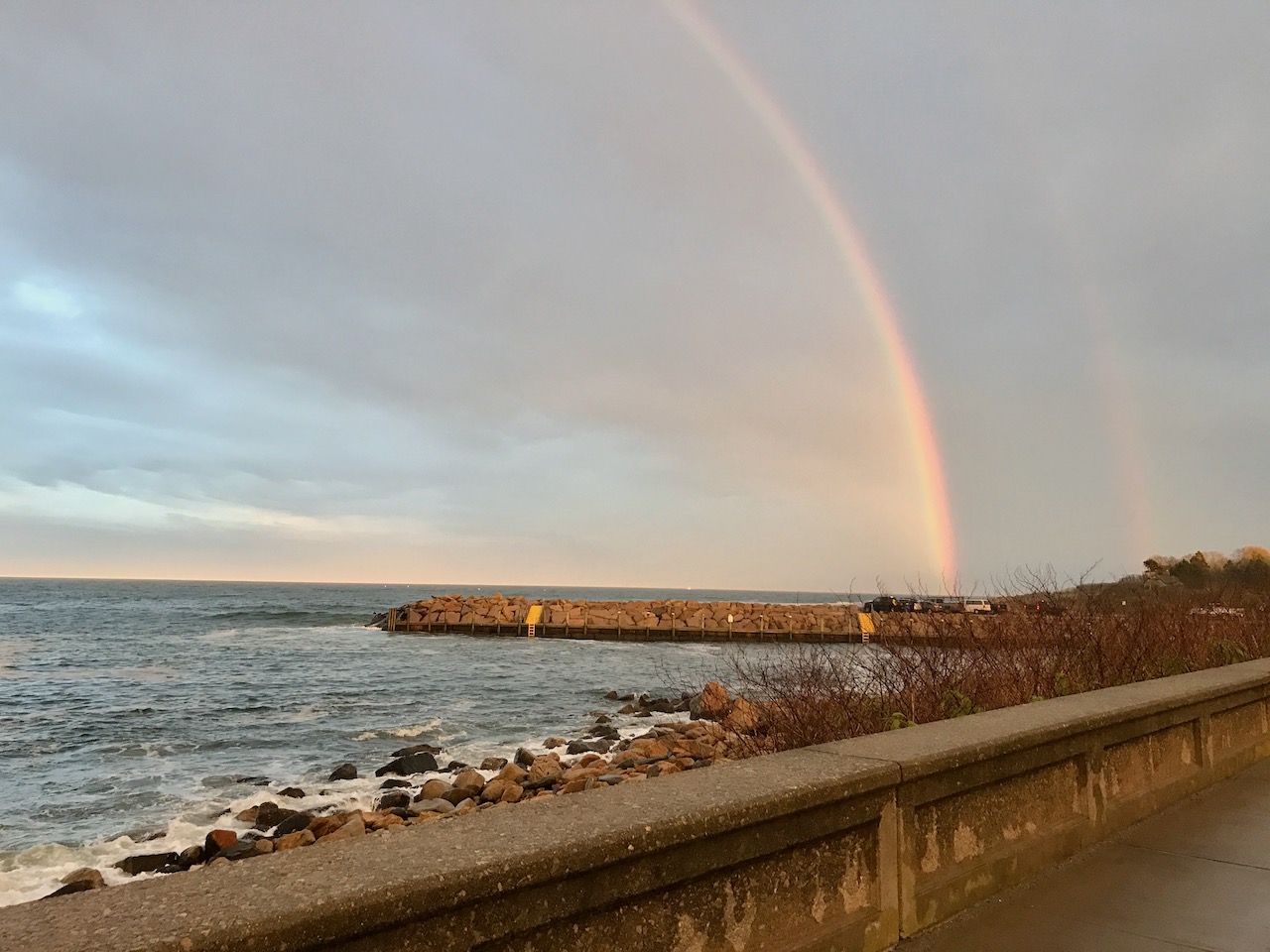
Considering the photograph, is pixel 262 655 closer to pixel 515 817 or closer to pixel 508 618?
pixel 508 618

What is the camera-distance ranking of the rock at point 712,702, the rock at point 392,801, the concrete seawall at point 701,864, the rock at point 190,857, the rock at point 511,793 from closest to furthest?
the concrete seawall at point 701,864 < the rock at point 190,857 < the rock at point 392,801 < the rock at point 511,793 < the rock at point 712,702

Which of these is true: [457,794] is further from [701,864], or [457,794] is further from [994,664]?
[701,864]

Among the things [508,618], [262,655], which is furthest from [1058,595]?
[508,618]

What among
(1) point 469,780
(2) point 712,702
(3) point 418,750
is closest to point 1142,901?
(1) point 469,780

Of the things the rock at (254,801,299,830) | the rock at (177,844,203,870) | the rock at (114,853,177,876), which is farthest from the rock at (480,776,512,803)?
the rock at (114,853,177,876)

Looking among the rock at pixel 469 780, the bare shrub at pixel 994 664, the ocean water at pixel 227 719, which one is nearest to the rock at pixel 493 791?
the rock at pixel 469 780

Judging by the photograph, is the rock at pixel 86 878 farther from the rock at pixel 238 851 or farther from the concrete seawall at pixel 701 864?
the concrete seawall at pixel 701 864

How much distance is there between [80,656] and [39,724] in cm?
2402

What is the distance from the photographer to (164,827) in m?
12.3

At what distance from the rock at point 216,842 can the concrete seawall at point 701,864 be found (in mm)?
10511

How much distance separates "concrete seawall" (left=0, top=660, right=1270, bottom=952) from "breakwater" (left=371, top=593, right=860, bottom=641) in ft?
175

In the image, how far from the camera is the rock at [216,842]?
1116 cm

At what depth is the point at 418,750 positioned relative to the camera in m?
17.3

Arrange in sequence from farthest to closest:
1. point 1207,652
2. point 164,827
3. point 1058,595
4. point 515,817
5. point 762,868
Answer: point 164,827 → point 1058,595 → point 1207,652 → point 762,868 → point 515,817
